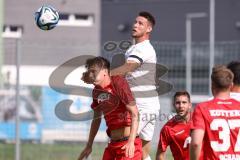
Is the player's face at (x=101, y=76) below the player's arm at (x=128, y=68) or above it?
below

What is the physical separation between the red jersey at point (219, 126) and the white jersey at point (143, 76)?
10.5ft

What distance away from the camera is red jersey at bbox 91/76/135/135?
923 cm

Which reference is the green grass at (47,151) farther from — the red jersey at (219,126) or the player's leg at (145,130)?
the red jersey at (219,126)

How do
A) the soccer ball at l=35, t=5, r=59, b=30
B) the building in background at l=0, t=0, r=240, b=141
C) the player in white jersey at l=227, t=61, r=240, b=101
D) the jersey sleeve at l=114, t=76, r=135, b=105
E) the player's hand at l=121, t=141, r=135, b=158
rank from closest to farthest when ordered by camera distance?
the player in white jersey at l=227, t=61, r=240, b=101, the player's hand at l=121, t=141, r=135, b=158, the jersey sleeve at l=114, t=76, r=135, b=105, the soccer ball at l=35, t=5, r=59, b=30, the building in background at l=0, t=0, r=240, b=141

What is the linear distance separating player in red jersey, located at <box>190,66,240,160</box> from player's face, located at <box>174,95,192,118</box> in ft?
8.05

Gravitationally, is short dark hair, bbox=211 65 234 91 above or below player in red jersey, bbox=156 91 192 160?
above

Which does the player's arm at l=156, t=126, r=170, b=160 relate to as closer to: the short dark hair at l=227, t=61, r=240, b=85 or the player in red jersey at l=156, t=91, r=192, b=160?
the player in red jersey at l=156, t=91, r=192, b=160

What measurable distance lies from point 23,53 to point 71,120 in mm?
1783

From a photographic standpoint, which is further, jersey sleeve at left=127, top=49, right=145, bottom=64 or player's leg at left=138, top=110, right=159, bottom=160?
player's leg at left=138, top=110, right=159, bottom=160

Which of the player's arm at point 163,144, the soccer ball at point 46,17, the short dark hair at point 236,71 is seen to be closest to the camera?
the short dark hair at point 236,71

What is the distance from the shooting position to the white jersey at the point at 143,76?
10602 mm

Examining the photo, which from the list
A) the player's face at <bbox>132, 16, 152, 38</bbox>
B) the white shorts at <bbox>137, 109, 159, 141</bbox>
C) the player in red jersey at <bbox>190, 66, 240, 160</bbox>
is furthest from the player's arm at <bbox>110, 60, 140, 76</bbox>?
the player in red jersey at <bbox>190, 66, 240, 160</bbox>

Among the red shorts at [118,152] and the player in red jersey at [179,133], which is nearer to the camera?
the red shorts at [118,152]

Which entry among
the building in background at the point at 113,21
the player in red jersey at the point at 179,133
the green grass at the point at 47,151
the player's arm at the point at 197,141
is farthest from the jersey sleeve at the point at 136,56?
the building in background at the point at 113,21
